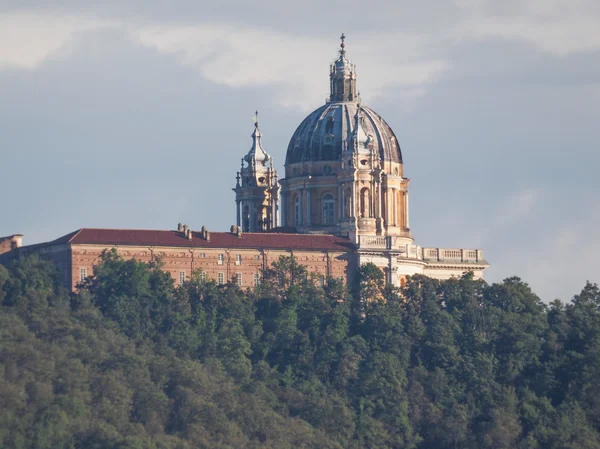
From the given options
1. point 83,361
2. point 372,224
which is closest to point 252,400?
point 83,361

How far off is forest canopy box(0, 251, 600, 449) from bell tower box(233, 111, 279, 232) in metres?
12.6

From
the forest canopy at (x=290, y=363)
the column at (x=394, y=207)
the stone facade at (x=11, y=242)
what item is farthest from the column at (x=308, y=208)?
the stone facade at (x=11, y=242)

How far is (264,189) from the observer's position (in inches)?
7352

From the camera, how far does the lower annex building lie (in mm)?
172250

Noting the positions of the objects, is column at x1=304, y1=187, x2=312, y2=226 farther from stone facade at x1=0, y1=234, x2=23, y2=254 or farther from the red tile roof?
stone facade at x1=0, y1=234, x2=23, y2=254

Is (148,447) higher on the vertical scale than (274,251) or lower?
lower

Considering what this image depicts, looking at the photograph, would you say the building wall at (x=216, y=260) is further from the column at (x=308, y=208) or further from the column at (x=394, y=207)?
the column at (x=394, y=207)

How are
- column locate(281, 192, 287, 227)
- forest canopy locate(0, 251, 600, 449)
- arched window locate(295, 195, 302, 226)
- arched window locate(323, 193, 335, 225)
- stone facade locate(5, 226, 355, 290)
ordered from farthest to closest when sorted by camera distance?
column locate(281, 192, 287, 227) < arched window locate(295, 195, 302, 226) < arched window locate(323, 193, 335, 225) < stone facade locate(5, 226, 355, 290) < forest canopy locate(0, 251, 600, 449)

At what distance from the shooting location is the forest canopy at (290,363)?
157 metres

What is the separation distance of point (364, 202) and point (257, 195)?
761 centimetres

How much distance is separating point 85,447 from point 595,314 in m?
36.9

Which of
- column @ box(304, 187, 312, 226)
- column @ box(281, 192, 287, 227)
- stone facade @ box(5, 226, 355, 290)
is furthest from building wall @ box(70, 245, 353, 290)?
column @ box(281, 192, 287, 227)

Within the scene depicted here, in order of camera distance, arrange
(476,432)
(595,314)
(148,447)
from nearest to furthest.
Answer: (148,447)
(476,432)
(595,314)

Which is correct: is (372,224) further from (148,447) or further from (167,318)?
(148,447)
